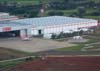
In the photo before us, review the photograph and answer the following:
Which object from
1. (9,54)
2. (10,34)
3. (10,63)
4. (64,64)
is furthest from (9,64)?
(10,34)

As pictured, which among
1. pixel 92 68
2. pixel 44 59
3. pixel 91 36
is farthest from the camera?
pixel 91 36

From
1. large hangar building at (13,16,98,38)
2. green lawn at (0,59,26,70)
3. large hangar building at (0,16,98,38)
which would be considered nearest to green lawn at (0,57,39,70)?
green lawn at (0,59,26,70)

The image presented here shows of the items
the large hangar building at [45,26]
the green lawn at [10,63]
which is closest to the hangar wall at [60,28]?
the large hangar building at [45,26]

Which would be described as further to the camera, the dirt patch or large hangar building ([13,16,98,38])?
large hangar building ([13,16,98,38])

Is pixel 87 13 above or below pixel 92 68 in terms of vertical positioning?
above

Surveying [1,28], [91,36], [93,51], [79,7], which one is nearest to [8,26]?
[1,28]

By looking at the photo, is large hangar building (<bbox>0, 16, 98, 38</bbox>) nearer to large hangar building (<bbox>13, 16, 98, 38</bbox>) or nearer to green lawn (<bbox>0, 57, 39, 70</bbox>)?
large hangar building (<bbox>13, 16, 98, 38</bbox>)

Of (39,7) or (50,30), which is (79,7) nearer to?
(39,7)
